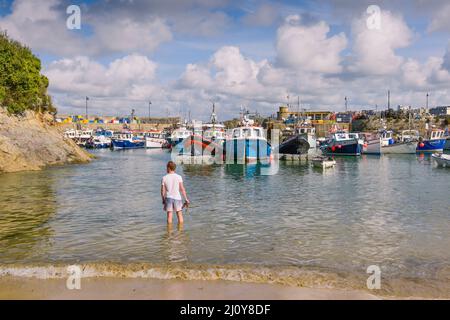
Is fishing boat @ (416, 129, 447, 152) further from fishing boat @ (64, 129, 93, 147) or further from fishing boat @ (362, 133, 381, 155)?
fishing boat @ (64, 129, 93, 147)

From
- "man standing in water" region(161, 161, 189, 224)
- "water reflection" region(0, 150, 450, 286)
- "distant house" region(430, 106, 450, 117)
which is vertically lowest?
"water reflection" region(0, 150, 450, 286)

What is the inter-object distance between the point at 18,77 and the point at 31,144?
19.8ft

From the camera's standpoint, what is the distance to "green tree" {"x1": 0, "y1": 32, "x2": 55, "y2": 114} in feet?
119

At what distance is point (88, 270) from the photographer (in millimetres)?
8375

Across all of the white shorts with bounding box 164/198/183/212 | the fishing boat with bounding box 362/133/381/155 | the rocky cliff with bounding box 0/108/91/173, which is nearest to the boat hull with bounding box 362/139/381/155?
the fishing boat with bounding box 362/133/381/155

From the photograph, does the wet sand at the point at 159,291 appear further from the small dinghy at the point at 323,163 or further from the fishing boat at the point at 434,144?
the fishing boat at the point at 434,144

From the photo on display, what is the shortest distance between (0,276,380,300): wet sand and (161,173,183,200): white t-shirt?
4.19 m

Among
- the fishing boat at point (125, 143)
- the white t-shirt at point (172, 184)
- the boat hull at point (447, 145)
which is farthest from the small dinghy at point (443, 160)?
the fishing boat at point (125, 143)

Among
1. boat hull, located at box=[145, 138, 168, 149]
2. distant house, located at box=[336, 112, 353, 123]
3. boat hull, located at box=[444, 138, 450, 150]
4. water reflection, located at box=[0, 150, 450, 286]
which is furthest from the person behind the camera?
distant house, located at box=[336, 112, 353, 123]

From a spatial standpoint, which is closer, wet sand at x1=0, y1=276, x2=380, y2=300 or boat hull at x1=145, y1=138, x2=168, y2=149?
wet sand at x1=0, y1=276, x2=380, y2=300

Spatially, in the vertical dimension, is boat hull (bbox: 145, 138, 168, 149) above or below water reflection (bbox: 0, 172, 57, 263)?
above

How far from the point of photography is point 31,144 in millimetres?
37125

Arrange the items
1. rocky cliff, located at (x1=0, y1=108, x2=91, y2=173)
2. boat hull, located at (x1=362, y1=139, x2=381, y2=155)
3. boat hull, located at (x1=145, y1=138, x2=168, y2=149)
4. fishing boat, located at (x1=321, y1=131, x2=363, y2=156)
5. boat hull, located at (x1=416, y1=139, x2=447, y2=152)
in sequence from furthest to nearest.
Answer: boat hull, located at (x1=145, y1=138, x2=168, y2=149) → boat hull, located at (x1=362, y1=139, x2=381, y2=155) → boat hull, located at (x1=416, y1=139, x2=447, y2=152) → fishing boat, located at (x1=321, y1=131, x2=363, y2=156) → rocky cliff, located at (x1=0, y1=108, x2=91, y2=173)
